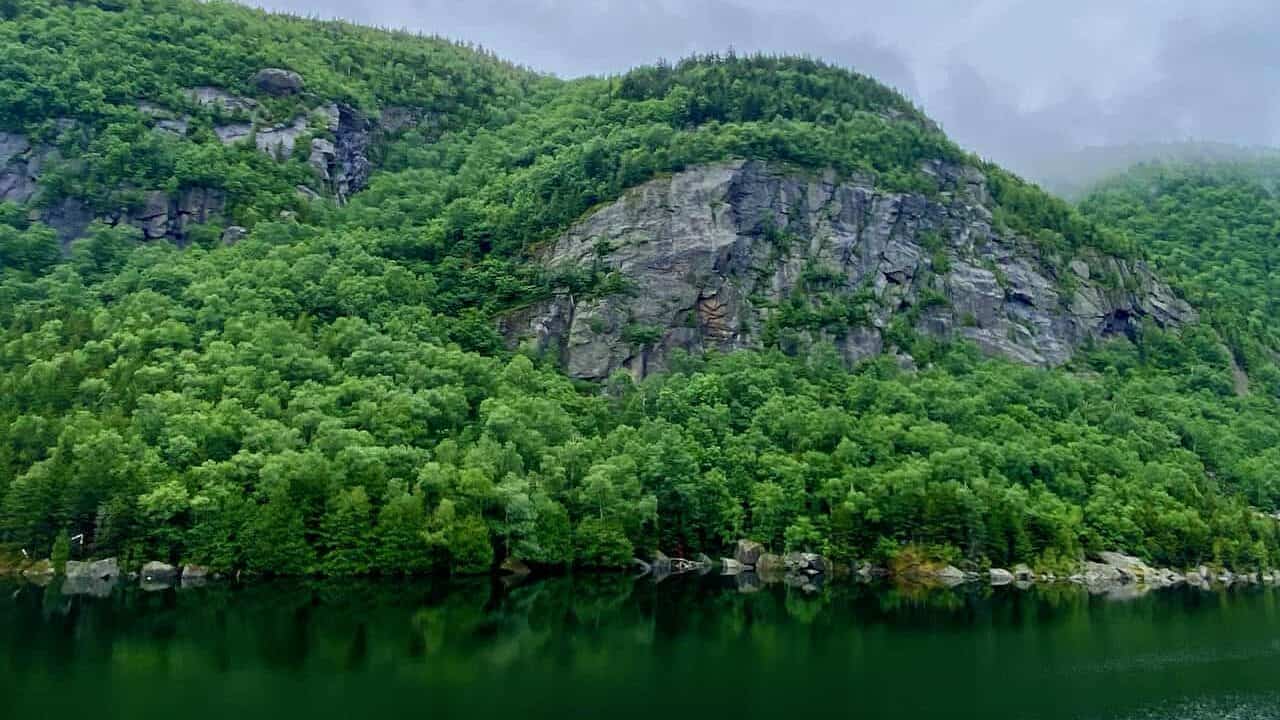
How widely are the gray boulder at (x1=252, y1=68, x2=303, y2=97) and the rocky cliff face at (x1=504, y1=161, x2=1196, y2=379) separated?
62.4 metres

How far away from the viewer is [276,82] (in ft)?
532

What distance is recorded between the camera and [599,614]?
188 feet

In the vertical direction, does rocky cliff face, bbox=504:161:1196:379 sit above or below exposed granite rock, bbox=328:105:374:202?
below

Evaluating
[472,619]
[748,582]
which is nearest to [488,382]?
[748,582]

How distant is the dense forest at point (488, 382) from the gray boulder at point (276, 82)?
3017 millimetres

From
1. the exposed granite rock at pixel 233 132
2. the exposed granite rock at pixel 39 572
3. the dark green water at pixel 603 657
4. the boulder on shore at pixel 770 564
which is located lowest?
the dark green water at pixel 603 657

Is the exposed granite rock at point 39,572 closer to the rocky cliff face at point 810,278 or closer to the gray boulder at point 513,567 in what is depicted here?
the gray boulder at point 513,567

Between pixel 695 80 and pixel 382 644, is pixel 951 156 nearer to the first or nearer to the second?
pixel 695 80

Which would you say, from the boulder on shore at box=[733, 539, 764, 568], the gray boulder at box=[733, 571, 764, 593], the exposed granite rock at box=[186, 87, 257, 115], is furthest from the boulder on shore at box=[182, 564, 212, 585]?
the exposed granite rock at box=[186, 87, 257, 115]

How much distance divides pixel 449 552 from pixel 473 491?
17.8 ft

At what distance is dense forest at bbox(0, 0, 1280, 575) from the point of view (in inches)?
2975

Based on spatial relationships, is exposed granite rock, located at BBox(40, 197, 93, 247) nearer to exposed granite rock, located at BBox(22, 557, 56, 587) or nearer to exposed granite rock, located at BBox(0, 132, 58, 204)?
exposed granite rock, located at BBox(0, 132, 58, 204)

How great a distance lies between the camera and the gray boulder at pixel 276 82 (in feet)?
531

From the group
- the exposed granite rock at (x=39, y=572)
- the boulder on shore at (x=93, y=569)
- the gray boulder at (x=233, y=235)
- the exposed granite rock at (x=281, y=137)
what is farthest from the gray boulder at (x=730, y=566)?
the exposed granite rock at (x=281, y=137)
